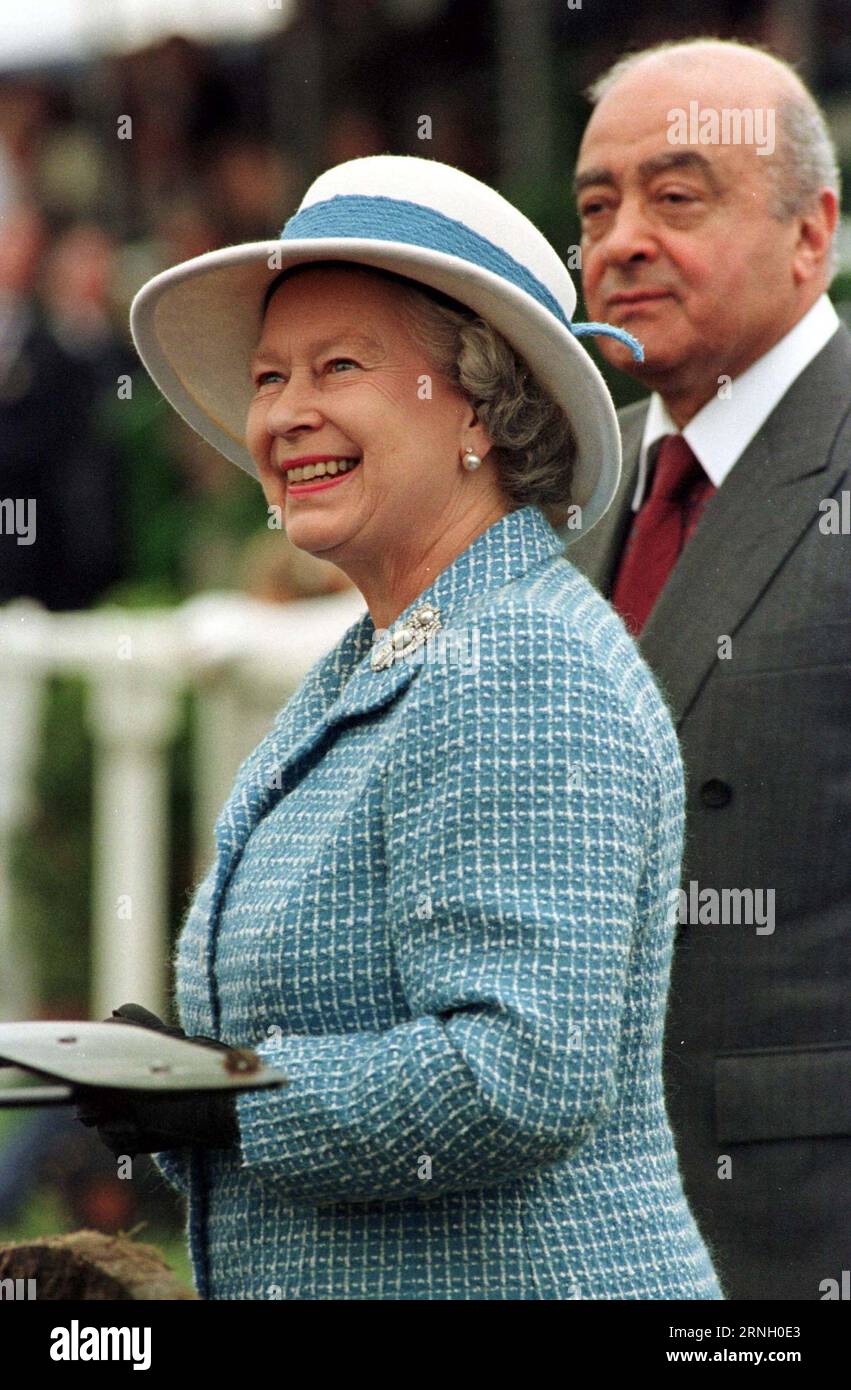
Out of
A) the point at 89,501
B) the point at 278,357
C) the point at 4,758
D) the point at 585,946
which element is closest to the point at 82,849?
the point at 4,758

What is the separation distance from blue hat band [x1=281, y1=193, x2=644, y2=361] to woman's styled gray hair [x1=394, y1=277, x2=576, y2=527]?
0.22 ft

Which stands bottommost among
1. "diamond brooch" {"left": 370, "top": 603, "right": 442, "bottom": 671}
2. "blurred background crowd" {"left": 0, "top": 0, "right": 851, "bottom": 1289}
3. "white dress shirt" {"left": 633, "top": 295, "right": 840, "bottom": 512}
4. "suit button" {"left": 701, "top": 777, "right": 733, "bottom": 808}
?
"suit button" {"left": 701, "top": 777, "right": 733, "bottom": 808}

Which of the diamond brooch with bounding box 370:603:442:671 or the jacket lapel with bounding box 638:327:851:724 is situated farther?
the jacket lapel with bounding box 638:327:851:724

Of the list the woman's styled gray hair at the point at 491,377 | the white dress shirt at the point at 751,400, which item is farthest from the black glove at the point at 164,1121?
the white dress shirt at the point at 751,400

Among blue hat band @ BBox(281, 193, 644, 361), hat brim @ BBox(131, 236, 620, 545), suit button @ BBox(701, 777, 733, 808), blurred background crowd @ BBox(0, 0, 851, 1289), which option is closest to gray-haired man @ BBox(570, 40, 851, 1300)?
suit button @ BBox(701, 777, 733, 808)

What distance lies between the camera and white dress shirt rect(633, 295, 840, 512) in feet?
11.7

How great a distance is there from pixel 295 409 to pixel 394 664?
12.7 inches

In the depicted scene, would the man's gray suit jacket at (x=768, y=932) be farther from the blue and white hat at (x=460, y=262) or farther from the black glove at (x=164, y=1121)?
the black glove at (x=164, y=1121)

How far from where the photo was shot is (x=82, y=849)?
21.5 feet

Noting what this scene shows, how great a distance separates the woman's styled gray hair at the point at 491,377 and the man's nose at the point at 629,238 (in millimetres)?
1034

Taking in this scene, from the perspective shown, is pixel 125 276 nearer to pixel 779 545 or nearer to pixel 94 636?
pixel 94 636

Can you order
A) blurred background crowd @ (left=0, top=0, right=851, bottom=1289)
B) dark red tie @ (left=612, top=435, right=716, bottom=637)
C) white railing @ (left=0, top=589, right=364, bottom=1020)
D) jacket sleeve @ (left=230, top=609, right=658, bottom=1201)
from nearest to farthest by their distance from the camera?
jacket sleeve @ (left=230, top=609, right=658, bottom=1201)
dark red tie @ (left=612, top=435, right=716, bottom=637)
white railing @ (left=0, top=589, right=364, bottom=1020)
blurred background crowd @ (left=0, top=0, right=851, bottom=1289)

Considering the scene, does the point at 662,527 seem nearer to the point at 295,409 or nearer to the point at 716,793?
the point at 716,793

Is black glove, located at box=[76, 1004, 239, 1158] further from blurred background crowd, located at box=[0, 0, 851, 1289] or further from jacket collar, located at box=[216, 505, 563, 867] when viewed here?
blurred background crowd, located at box=[0, 0, 851, 1289]
